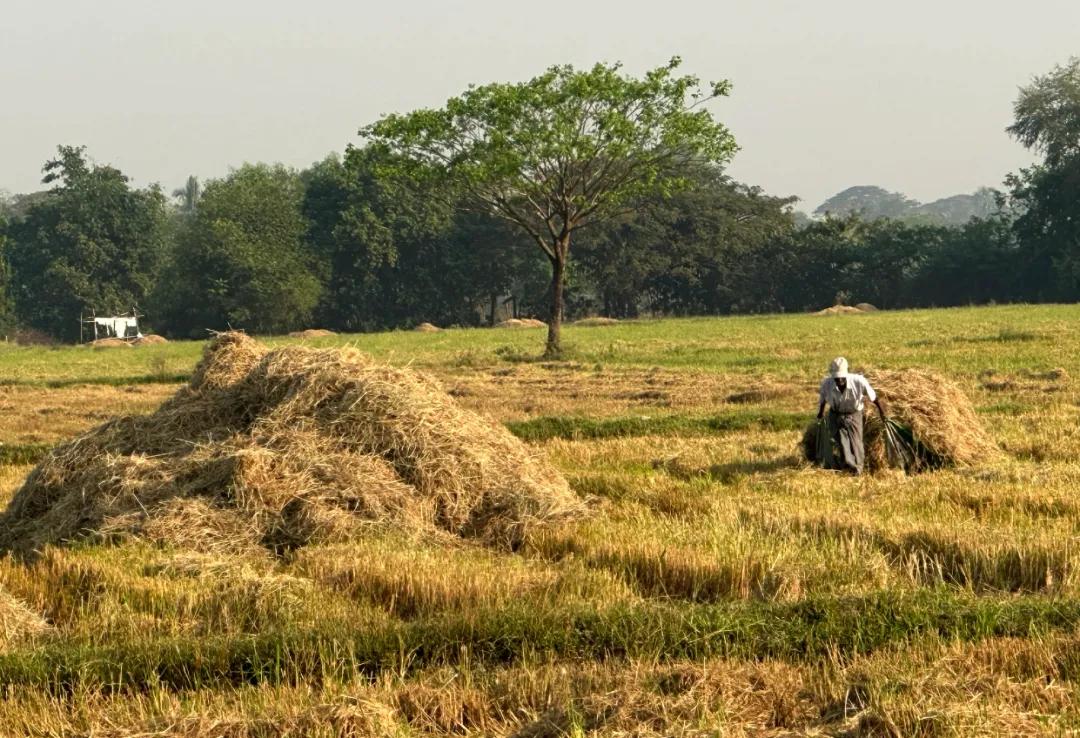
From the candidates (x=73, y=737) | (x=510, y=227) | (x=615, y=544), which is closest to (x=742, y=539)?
(x=615, y=544)

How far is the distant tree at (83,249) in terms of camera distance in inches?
3531

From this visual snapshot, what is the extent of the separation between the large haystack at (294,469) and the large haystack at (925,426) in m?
4.04


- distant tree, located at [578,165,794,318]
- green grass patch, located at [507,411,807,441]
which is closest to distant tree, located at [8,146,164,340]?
distant tree, located at [578,165,794,318]

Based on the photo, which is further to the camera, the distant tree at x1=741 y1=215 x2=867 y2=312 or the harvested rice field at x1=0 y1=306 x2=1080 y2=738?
the distant tree at x1=741 y1=215 x2=867 y2=312

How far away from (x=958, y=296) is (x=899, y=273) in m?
4.59

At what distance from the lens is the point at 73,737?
19.1ft

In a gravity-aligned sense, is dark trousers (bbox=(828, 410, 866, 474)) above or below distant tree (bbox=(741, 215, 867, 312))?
below

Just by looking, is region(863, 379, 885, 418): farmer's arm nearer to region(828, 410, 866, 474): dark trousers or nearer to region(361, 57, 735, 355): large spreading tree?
region(828, 410, 866, 474): dark trousers

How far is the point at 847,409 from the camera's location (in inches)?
543

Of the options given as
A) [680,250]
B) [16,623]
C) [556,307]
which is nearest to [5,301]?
[680,250]

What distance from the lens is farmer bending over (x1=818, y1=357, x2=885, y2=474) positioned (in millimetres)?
13789

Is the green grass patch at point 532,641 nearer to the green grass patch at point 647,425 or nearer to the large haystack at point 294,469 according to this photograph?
the large haystack at point 294,469

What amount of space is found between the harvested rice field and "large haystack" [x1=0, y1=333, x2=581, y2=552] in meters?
0.03

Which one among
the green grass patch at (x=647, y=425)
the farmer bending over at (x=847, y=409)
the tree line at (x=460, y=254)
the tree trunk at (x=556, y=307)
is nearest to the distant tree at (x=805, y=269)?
the tree line at (x=460, y=254)
